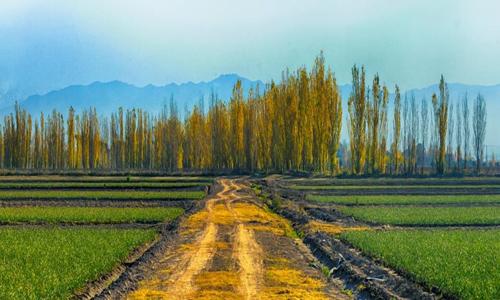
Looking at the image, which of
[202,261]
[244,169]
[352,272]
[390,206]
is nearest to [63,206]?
[390,206]

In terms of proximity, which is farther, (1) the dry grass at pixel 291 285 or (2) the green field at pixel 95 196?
(2) the green field at pixel 95 196

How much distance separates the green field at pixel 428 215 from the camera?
31.6 meters

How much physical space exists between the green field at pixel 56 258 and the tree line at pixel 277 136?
57353 mm

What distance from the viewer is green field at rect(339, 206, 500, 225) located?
1243 inches

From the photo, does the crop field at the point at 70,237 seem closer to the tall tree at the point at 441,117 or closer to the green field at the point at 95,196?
the green field at the point at 95,196

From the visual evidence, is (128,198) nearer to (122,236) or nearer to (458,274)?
(122,236)

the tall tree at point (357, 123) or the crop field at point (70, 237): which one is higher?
the tall tree at point (357, 123)

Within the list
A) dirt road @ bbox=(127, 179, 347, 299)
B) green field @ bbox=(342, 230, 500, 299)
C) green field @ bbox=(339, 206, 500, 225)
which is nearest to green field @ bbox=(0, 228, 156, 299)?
dirt road @ bbox=(127, 179, 347, 299)

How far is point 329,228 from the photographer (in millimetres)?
29422

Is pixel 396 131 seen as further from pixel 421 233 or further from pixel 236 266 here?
pixel 236 266

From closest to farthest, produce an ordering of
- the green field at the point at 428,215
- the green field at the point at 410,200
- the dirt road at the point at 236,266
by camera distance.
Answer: the dirt road at the point at 236,266 → the green field at the point at 428,215 → the green field at the point at 410,200

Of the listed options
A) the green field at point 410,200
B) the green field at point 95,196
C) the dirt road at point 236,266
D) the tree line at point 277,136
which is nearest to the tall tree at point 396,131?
the tree line at point 277,136

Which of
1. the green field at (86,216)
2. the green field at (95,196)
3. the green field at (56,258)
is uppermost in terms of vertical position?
the green field at (95,196)

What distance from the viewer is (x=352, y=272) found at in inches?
703
